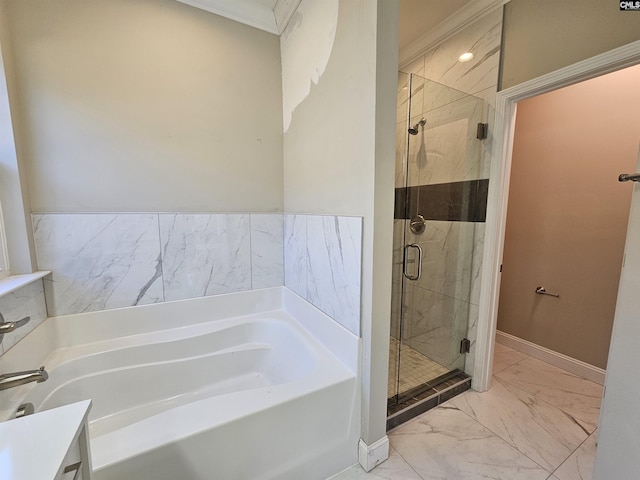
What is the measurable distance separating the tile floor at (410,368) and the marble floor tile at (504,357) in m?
0.55

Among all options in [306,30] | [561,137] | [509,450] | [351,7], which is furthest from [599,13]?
[509,450]

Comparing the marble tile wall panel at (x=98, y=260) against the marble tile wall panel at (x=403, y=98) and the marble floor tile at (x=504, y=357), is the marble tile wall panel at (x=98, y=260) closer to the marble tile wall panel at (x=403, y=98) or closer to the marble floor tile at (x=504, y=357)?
the marble tile wall panel at (x=403, y=98)

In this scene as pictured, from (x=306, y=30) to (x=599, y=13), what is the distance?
4.95ft

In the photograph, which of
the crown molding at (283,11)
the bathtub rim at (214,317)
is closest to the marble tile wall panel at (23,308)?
the bathtub rim at (214,317)

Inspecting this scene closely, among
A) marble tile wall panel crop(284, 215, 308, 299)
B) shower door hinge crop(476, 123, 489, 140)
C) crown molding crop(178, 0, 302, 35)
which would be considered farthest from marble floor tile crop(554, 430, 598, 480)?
crown molding crop(178, 0, 302, 35)

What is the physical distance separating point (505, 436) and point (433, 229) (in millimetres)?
1342

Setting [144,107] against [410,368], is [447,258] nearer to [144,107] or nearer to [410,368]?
[410,368]

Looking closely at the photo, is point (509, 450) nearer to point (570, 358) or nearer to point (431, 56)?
point (570, 358)

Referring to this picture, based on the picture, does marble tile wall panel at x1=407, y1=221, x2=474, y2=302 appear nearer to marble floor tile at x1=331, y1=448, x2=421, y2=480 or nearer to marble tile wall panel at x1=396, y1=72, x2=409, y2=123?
marble tile wall panel at x1=396, y1=72, x2=409, y2=123

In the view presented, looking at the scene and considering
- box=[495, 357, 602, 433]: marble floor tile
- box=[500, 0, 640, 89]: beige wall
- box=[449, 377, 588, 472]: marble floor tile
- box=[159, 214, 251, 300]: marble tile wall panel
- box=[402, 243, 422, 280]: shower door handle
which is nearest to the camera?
box=[500, 0, 640, 89]: beige wall

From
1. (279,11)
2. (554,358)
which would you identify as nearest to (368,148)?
(279,11)

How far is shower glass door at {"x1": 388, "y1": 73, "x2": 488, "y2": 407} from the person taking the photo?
178cm

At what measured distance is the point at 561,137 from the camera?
2.07m

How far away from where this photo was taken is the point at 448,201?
1.97 meters
